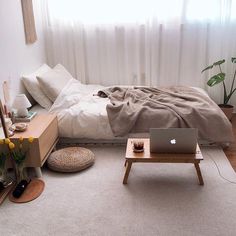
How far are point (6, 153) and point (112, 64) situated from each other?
7.33 ft

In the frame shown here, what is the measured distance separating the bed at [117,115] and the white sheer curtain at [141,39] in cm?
87

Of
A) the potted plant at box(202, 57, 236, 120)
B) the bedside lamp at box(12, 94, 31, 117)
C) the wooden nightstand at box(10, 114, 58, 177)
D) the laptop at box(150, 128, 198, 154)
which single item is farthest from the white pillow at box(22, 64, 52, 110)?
the potted plant at box(202, 57, 236, 120)

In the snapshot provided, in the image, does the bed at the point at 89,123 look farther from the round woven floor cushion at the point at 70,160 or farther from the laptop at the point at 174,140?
the laptop at the point at 174,140

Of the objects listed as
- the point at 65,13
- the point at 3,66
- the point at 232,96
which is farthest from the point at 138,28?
the point at 3,66

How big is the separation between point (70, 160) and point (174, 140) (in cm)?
96

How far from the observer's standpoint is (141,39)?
4.10 meters

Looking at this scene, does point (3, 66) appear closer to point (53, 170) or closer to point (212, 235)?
point (53, 170)

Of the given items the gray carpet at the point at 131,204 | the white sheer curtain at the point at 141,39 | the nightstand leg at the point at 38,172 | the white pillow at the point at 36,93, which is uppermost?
the white sheer curtain at the point at 141,39

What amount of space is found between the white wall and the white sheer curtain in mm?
633

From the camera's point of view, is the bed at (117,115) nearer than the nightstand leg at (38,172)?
No

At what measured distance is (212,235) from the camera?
187cm

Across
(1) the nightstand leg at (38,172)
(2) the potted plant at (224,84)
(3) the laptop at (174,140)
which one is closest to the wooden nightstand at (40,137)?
(1) the nightstand leg at (38,172)

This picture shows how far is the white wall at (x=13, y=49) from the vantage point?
2.94 meters

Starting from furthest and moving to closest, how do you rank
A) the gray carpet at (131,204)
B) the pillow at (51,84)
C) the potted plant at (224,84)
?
1. the potted plant at (224,84)
2. the pillow at (51,84)
3. the gray carpet at (131,204)
